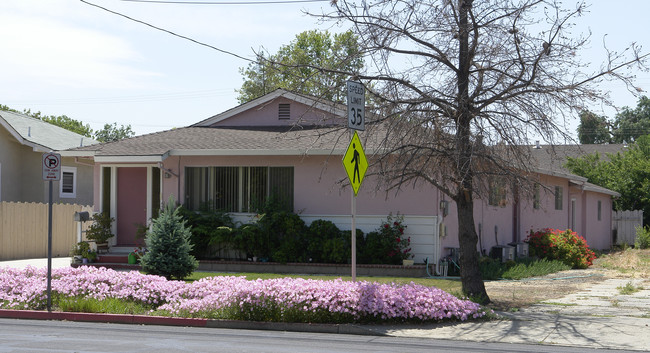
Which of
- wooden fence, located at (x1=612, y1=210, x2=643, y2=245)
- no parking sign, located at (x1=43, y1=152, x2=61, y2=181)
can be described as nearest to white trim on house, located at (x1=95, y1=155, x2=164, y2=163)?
no parking sign, located at (x1=43, y1=152, x2=61, y2=181)

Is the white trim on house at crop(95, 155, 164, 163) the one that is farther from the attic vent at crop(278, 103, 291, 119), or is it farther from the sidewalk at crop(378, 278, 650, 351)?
the sidewalk at crop(378, 278, 650, 351)

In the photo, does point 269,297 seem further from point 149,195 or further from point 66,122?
point 66,122

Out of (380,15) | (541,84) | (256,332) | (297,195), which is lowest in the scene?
(256,332)

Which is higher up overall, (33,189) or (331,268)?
(33,189)

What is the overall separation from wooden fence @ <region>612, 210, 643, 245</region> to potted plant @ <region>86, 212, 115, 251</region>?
24920 millimetres

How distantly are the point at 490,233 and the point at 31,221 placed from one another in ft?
50.5

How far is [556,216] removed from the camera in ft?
91.7

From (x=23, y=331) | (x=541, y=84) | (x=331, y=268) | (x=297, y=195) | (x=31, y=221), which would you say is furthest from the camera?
(x=31, y=221)

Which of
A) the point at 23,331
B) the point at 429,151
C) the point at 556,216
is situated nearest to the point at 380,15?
the point at 429,151

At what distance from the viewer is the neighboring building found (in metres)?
27.1

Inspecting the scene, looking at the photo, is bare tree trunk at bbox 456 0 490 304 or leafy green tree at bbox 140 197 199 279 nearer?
bare tree trunk at bbox 456 0 490 304

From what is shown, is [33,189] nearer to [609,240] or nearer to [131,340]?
[131,340]

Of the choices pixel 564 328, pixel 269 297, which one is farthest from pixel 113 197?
pixel 564 328

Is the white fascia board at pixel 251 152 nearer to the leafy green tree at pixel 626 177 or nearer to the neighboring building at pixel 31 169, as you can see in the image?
the neighboring building at pixel 31 169
